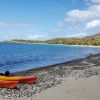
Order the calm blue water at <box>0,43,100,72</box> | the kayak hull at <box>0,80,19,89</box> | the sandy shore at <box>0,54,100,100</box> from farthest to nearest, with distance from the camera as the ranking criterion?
the calm blue water at <box>0,43,100,72</box>, the kayak hull at <box>0,80,19,89</box>, the sandy shore at <box>0,54,100,100</box>

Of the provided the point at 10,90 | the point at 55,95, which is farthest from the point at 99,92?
the point at 10,90

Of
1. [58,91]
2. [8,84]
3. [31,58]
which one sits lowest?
[31,58]

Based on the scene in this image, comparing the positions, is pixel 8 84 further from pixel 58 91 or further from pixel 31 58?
pixel 31 58

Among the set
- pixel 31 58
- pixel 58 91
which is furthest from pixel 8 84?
pixel 31 58

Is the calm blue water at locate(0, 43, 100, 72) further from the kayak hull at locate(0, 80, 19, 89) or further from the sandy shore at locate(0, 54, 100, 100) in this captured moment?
the kayak hull at locate(0, 80, 19, 89)

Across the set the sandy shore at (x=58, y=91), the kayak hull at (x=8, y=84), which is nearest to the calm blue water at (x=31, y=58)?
the sandy shore at (x=58, y=91)

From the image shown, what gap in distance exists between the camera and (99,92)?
763 inches

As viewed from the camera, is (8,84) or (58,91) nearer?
(58,91)

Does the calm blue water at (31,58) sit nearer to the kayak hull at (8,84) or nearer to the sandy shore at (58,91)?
the sandy shore at (58,91)

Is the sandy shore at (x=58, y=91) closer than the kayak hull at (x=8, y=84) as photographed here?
Yes

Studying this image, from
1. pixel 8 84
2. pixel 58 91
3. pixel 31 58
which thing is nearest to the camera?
pixel 58 91

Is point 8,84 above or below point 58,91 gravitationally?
above

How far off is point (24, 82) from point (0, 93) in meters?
4.08

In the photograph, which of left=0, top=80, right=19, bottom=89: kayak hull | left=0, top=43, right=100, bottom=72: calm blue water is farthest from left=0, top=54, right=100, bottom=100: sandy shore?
left=0, top=43, right=100, bottom=72: calm blue water
